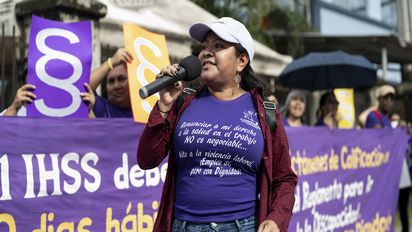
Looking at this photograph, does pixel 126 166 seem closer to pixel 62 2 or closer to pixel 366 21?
pixel 62 2

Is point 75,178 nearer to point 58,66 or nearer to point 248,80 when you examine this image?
point 58,66

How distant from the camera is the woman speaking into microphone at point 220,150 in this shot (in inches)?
85.8

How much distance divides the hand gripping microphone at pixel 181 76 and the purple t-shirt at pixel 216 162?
5.9 inches

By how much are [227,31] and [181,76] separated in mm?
277

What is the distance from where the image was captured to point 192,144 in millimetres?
2189

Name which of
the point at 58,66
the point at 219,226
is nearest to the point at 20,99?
the point at 58,66

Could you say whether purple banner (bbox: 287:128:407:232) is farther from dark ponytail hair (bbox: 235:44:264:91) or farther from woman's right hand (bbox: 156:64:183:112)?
woman's right hand (bbox: 156:64:183:112)

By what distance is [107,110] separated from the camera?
3797 millimetres

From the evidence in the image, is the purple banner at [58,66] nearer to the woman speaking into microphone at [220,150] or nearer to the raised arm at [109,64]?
the raised arm at [109,64]

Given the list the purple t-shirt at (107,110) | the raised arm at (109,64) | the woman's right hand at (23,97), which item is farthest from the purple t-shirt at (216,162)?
the purple t-shirt at (107,110)

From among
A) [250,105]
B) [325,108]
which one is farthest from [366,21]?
[250,105]

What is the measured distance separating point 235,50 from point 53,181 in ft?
4.40

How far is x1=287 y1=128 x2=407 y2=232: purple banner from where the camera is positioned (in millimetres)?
4867

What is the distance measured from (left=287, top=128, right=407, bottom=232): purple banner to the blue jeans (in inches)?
97.4
